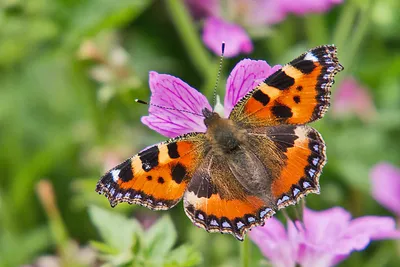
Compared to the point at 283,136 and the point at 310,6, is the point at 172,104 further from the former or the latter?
the point at 310,6

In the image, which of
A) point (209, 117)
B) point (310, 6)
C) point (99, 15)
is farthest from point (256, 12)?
point (209, 117)

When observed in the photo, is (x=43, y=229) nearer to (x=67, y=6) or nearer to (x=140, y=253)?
(x=67, y=6)

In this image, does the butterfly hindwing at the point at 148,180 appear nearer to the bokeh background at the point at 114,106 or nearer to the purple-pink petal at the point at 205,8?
the bokeh background at the point at 114,106

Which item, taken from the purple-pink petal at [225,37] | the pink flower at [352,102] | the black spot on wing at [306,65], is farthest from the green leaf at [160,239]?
the pink flower at [352,102]

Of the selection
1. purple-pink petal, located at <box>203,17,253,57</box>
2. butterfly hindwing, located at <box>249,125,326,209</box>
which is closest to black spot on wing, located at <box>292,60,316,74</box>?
butterfly hindwing, located at <box>249,125,326,209</box>

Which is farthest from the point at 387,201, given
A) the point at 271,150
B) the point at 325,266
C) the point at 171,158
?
the point at 171,158

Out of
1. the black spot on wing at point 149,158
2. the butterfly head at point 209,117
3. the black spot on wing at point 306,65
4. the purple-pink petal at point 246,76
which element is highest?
the black spot on wing at point 306,65
